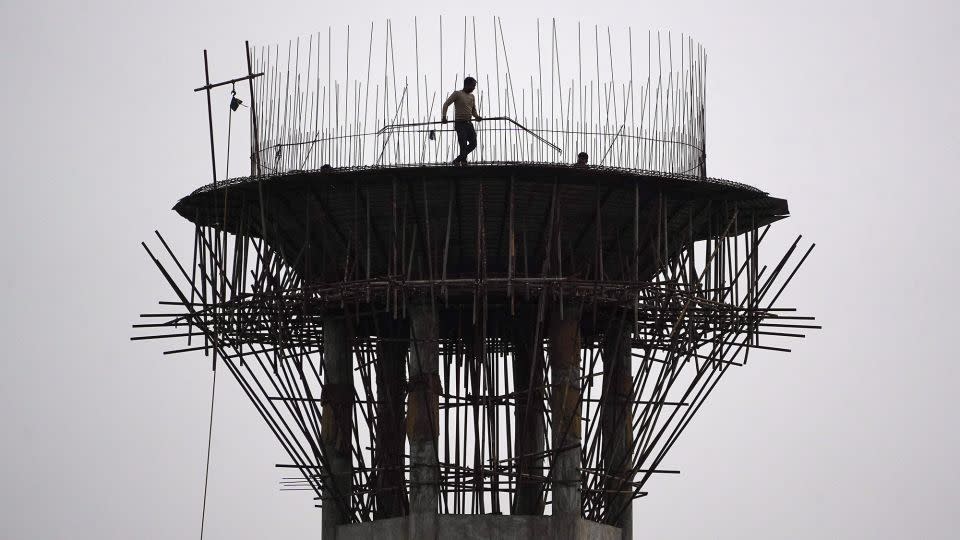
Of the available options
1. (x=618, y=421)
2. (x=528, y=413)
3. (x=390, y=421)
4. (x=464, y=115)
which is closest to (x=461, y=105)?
(x=464, y=115)

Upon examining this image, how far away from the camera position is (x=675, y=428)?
4944cm

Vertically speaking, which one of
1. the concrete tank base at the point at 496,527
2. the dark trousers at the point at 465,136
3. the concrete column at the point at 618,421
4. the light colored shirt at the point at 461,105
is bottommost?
the concrete tank base at the point at 496,527

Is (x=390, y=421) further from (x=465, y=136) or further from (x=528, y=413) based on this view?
(x=465, y=136)

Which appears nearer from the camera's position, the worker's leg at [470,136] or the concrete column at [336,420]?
the worker's leg at [470,136]

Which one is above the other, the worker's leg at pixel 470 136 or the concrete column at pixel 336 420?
the worker's leg at pixel 470 136

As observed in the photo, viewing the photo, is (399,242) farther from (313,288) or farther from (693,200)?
(693,200)

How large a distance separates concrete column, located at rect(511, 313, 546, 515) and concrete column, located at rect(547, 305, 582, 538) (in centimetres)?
43

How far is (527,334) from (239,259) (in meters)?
6.95

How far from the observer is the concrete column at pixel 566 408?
47094 millimetres

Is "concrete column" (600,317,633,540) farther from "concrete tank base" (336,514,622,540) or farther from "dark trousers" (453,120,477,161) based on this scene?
"dark trousers" (453,120,477,161)

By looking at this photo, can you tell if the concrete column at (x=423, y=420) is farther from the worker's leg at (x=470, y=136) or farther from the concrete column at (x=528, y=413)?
the worker's leg at (x=470, y=136)

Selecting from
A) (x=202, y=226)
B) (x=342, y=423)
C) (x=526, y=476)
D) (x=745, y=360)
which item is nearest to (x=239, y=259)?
(x=202, y=226)

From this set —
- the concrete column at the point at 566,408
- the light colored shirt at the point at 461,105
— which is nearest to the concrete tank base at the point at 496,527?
the concrete column at the point at 566,408

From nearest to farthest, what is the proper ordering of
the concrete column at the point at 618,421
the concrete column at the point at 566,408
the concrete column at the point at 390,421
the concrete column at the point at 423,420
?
1. the concrete column at the point at 423,420
2. the concrete column at the point at 566,408
3. the concrete column at the point at 390,421
4. the concrete column at the point at 618,421
